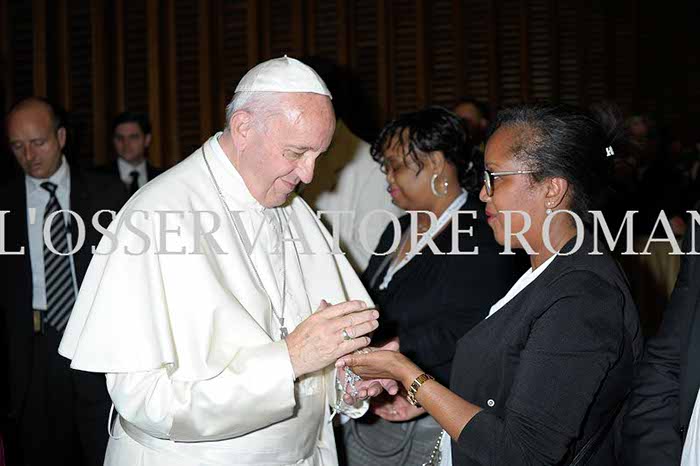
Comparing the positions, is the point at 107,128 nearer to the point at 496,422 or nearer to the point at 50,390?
the point at 50,390

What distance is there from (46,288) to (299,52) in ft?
11.2

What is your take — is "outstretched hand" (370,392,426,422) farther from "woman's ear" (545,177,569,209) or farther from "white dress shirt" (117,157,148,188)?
"white dress shirt" (117,157,148,188)

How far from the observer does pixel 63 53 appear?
21.8ft

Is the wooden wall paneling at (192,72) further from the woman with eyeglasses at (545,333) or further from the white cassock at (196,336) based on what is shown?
the woman with eyeglasses at (545,333)

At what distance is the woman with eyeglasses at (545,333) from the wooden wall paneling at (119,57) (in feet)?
16.3

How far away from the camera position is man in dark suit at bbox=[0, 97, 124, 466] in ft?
12.4

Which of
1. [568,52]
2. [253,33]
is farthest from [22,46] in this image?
[568,52]

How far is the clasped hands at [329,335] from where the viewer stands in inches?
77.8

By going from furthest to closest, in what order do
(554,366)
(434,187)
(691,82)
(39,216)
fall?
(691,82) → (39,216) → (434,187) → (554,366)

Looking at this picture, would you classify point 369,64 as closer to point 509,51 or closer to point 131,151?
point 509,51

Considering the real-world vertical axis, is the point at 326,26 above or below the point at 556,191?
above

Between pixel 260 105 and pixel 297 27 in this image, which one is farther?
pixel 297 27

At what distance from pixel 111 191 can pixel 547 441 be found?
109 inches

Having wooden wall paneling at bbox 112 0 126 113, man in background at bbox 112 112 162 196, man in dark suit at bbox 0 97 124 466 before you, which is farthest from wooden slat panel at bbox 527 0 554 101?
man in dark suit at bbox 0 97 124 466
